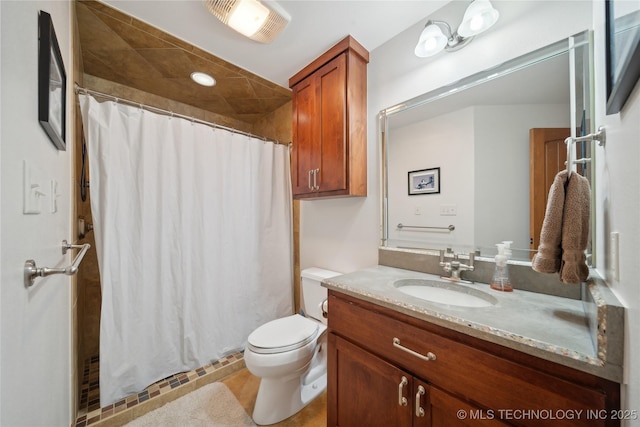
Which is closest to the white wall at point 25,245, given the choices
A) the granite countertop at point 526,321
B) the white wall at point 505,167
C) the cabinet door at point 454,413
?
the granite countertop at point 526,321

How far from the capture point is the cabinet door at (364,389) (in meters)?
0.82

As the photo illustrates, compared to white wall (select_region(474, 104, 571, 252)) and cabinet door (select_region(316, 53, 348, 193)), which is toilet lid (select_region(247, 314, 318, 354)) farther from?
white wall (select_region(474, 104, 571, 252))

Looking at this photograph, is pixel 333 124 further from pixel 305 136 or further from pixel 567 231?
pixel 567 231

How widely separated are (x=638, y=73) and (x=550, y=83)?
0.77 metres

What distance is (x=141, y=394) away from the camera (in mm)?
1397

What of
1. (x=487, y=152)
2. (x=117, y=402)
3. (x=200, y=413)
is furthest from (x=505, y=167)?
(x=117, y=402)

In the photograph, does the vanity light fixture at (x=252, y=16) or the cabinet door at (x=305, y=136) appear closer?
the vanity light fixture at (x=252, y=16)

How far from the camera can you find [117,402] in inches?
52.2

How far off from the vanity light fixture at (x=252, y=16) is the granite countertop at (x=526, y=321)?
4.76 feet

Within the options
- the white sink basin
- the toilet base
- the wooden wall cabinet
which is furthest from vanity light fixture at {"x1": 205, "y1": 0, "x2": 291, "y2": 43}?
the toilet base

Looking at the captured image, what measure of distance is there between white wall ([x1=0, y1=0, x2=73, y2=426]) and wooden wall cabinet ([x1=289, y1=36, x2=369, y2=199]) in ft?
3.97

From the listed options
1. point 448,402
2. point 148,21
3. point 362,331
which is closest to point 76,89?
point 148,21

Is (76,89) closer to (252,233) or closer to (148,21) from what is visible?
(148,21)

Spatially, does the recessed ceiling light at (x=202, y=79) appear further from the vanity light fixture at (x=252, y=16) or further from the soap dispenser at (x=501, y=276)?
the soap dispenser at (x=501, y=276)
